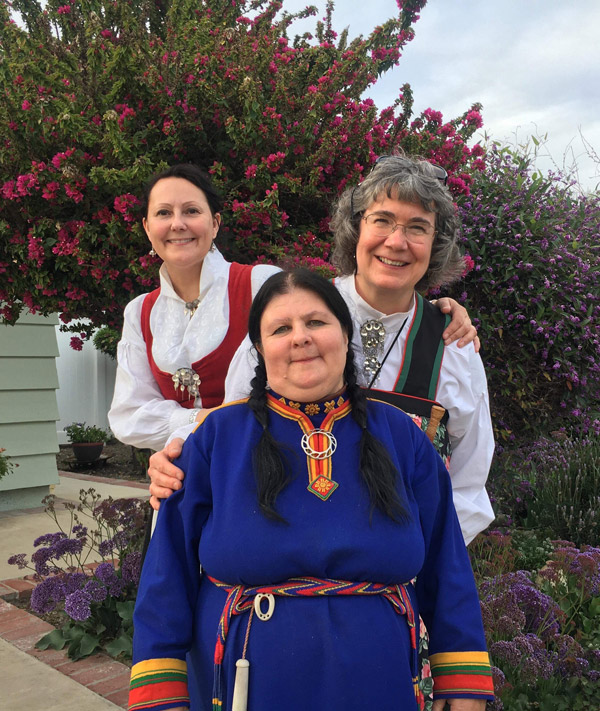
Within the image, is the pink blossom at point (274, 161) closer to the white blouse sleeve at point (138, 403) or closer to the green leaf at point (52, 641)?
the white blouse sleeve at point (138, 403)

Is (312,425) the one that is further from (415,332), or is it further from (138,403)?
(138,403)

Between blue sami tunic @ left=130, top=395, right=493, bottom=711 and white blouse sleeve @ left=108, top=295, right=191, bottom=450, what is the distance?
57cm

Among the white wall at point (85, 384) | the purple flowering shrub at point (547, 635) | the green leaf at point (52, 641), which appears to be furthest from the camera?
the white wall at point (85, 384)

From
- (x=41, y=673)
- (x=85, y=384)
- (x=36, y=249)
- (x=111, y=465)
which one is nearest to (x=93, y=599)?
(x=41, y=673)

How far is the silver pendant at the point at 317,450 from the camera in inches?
58.7

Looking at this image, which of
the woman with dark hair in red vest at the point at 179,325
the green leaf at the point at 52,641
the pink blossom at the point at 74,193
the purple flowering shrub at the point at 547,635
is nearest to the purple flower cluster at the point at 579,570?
the purple flowering shrub at the point at 547,635

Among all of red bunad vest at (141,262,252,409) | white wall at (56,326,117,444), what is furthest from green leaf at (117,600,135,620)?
white wall at (56,326,117,444)

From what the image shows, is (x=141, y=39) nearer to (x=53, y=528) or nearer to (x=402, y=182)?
(x=402, y=182)

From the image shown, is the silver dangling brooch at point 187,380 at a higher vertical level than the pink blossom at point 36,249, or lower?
lower

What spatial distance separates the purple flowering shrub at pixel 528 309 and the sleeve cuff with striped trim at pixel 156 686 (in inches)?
150

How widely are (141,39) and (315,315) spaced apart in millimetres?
2918

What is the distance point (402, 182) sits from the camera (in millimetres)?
1795

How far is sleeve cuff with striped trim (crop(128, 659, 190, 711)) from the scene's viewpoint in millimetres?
1401

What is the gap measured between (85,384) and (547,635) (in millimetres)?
10531
